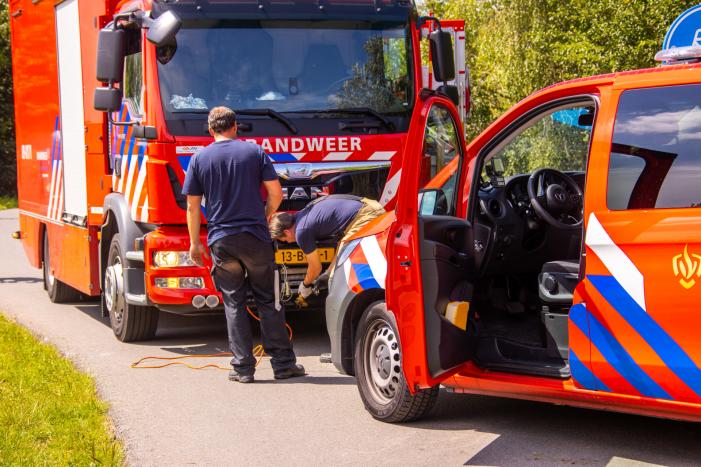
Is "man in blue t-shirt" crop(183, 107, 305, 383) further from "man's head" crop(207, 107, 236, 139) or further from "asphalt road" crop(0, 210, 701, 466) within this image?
"asphalt road" crop(0, 210, 701, 466)

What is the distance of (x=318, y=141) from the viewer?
30.6 ft

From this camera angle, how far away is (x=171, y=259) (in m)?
9.17

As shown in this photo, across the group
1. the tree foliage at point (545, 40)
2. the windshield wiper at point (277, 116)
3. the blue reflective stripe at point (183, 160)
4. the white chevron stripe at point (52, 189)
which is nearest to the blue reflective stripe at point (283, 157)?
the windshield wiper at point (277, 116)

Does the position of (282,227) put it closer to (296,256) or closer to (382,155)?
(296,256)

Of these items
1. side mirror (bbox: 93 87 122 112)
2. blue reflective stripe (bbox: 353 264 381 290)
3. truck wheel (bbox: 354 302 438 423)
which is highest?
side mirror (bbox: 93 87 122 112)

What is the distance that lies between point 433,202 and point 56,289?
7.34 m

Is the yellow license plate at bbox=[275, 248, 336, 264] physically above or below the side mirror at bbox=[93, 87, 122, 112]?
below

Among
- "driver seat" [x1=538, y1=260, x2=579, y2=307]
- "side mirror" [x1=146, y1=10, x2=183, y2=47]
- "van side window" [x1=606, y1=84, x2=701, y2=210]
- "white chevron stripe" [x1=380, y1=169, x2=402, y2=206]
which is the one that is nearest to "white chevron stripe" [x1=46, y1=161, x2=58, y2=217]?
"side mirror" [x1=146, y1=10, x2=183, y2=47]

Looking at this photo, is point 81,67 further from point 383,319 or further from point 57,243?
point 383,319

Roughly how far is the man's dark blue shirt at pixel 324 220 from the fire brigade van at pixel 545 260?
51.2 inches

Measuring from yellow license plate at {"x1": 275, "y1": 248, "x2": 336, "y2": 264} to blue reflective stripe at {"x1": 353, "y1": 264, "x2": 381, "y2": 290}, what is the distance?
235cm

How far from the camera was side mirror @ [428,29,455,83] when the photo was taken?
9945 mm

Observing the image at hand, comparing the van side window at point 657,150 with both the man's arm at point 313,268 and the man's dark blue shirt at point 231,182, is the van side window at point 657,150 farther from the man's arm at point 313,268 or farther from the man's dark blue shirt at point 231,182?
the man's arm at point 313,268

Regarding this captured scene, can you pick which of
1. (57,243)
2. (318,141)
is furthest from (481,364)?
(57,243)
